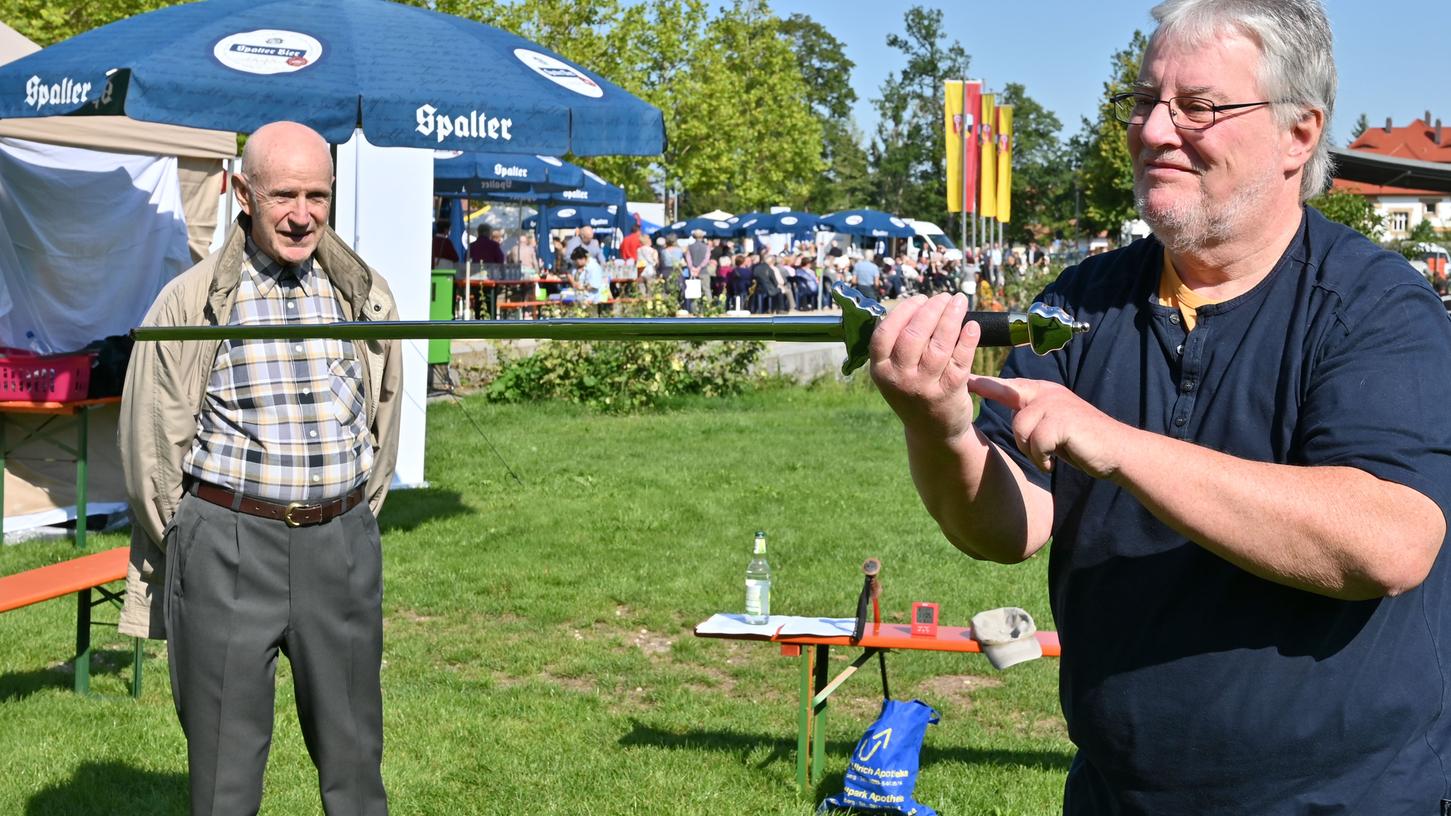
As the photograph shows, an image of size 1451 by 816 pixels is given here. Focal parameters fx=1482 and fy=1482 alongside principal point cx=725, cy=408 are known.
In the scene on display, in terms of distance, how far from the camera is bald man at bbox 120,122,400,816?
13.4 feet

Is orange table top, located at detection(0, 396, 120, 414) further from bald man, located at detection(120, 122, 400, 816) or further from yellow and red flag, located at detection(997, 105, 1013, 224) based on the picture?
yellow and red flag, located at detection(997, 105, 1013, 224)

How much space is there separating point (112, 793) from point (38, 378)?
4.26 m

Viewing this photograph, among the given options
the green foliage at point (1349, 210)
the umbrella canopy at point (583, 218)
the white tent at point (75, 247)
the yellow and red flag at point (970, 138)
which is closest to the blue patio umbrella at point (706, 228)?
the umbrella canopy at point (583, 218)

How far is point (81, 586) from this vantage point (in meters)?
6.48

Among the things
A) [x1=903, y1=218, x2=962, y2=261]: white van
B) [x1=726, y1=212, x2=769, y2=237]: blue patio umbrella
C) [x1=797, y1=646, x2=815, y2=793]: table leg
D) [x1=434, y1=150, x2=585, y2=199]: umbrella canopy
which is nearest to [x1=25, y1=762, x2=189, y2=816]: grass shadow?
[x1=797, y1=646, x2=815, y2=793]: table leg

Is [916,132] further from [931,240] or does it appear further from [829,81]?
[931,240]

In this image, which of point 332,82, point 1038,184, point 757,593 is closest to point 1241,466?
point 757,593

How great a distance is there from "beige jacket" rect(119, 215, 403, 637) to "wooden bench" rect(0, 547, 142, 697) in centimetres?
218

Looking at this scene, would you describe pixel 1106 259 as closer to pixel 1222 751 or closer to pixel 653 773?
pixel 1222 751

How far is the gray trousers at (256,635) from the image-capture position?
4.05m

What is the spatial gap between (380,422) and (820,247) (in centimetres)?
3947

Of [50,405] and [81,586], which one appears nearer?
[81,586]

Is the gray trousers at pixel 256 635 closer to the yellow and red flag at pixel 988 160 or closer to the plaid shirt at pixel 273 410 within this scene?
the plaid shirt at pixel 273 410

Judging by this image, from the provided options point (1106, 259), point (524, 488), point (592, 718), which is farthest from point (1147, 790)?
point (524, 488)
